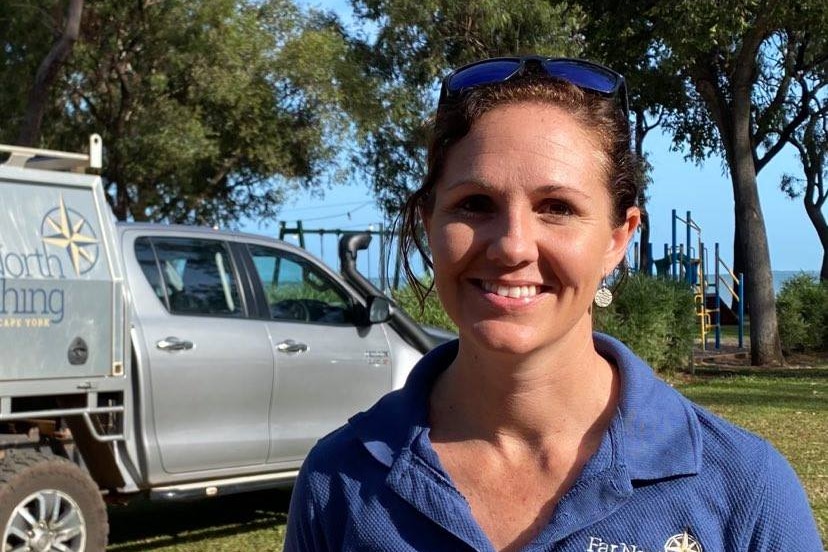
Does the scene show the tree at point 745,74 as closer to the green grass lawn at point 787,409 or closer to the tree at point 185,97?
the green grass lawn at point 787,409

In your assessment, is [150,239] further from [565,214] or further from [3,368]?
[565,214]

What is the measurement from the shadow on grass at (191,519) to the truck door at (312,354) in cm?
97

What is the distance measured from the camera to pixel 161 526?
27.2ft

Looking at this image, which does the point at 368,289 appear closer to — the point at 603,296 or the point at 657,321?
the point at 603,296

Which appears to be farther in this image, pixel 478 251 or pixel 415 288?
pixel 415 288

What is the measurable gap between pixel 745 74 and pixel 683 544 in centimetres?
1921

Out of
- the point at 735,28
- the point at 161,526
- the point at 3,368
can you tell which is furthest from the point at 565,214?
the point at 735,28

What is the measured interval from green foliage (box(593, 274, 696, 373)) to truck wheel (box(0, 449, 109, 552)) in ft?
35.7

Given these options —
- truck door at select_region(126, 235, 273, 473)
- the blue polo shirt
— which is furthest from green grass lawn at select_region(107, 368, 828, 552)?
the blue polo shirt

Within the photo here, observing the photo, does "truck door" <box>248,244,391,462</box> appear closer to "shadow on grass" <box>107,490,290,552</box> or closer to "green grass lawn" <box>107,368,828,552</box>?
"green grass lawn" <box>107,368,828,552</box>

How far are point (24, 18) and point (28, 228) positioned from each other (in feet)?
46.4

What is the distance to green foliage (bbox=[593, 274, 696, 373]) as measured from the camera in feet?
56.7

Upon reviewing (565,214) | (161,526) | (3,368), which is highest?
(565,214)

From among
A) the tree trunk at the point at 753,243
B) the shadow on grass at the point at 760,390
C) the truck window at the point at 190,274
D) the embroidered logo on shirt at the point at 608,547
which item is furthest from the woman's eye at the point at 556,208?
the tree trunk at the point at 753,243
